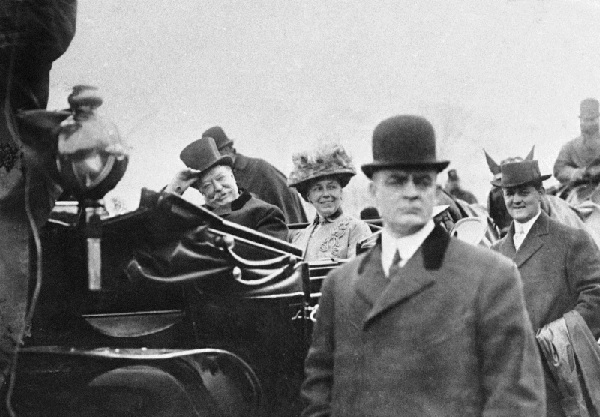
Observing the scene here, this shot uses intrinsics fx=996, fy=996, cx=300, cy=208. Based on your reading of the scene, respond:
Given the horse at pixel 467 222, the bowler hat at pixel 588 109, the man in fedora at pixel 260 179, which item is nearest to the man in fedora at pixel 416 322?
the horse at pixel 467 222

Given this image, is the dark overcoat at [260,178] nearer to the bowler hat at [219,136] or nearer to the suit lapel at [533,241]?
the bowler hat at [219,136]

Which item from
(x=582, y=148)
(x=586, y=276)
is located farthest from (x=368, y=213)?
(x=586, y=276)

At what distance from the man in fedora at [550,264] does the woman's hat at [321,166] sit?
89 cm

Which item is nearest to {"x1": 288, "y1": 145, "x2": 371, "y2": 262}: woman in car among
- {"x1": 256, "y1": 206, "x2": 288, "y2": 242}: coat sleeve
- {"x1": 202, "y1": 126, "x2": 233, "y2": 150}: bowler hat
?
{"x1": 256, "y1": 206, "x2": 288, "y2": 242}: coat sleeve

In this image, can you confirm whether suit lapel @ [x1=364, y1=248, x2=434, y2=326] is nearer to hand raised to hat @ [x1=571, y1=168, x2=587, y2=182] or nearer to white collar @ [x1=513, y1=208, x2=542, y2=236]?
white collar @ [x1=513, y1=208, x2=542, y2=236]

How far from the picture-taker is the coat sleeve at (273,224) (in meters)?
5.00

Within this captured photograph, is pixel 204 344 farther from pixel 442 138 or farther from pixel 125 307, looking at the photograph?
pixel 442 138

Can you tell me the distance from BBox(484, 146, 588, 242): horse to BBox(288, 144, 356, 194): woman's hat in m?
0.86

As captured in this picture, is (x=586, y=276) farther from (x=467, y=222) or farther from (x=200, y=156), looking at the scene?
(x=467, y=222)

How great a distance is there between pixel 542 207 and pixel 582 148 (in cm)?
401

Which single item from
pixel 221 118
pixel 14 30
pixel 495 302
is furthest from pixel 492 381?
pixel 221 118

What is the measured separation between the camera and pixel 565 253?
477 centimetres

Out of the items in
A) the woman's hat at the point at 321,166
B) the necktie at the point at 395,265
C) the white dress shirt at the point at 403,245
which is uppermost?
the woman's hat at the point at 321,166

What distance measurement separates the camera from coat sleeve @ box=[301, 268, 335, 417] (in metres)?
2.70
